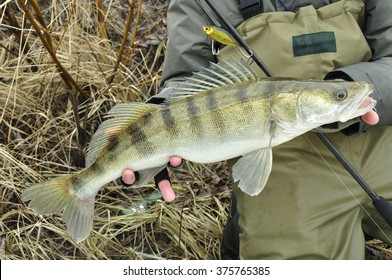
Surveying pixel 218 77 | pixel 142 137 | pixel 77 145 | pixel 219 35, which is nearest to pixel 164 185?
pixel 142 137

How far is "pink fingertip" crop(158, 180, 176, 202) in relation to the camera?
2365 millimetres

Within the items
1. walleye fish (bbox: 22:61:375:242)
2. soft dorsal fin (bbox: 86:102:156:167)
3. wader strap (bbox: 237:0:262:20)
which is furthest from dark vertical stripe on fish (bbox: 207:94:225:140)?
wader strap (bbox: 237:0:262:20)

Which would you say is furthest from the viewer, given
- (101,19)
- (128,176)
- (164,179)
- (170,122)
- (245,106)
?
(101,19)

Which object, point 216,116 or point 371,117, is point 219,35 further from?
point 371,117

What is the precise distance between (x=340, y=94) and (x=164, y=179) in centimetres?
98

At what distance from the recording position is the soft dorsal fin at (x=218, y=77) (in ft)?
6.75

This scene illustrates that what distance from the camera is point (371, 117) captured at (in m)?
2.08

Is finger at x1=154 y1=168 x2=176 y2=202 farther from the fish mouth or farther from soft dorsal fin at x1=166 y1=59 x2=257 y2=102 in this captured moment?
the fish mouth

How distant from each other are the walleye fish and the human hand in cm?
3

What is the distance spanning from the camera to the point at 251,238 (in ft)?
7.90

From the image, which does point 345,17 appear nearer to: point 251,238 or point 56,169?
point 251,238

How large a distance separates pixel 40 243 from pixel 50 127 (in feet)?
2.52
